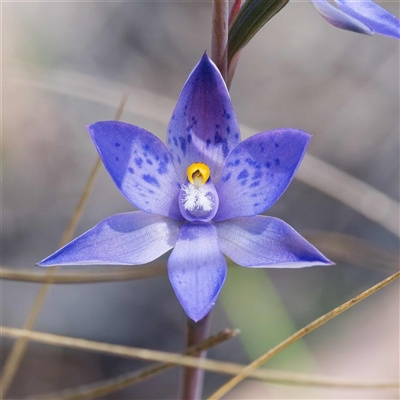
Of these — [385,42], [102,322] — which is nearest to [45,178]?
[102,322]

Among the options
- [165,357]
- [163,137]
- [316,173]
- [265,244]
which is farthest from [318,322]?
[163,137]

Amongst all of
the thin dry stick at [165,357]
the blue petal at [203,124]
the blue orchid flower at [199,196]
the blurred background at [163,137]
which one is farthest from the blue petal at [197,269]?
→ the blurred background at [163,137]

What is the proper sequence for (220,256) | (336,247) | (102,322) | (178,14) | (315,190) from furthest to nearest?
(178,14) < (315,190) < (102,322) < (336,247) < (220,256)

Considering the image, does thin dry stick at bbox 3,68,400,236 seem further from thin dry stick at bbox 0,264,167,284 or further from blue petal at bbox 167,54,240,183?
blue petal at bbox 167,54,240,183

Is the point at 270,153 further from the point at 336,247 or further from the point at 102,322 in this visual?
the point at 102,322

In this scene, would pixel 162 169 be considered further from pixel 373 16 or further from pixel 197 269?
pixel 373 16

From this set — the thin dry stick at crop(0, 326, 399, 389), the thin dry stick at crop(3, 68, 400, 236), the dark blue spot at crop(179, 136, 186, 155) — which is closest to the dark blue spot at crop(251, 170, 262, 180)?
the dark blue spot at crop(179, 136, 186, 155)
